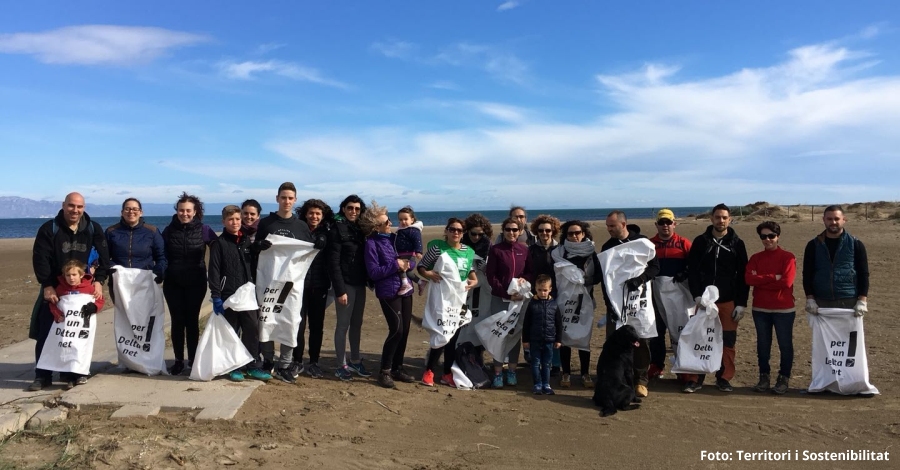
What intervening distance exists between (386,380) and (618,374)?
2.30 m

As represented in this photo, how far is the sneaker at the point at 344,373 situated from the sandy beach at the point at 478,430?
9 cm

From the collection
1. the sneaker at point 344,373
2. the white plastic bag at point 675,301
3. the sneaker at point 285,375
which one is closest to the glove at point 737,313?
the white plastic bag at point 675,301

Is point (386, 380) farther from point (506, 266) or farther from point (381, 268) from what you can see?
point (506, 266)

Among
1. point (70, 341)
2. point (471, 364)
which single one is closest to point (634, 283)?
point (471, 364)

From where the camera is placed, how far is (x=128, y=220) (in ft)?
19.8

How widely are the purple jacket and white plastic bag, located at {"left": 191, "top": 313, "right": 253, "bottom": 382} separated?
143 cm

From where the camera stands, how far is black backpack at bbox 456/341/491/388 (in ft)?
21.3

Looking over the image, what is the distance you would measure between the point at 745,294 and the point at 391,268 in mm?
3672

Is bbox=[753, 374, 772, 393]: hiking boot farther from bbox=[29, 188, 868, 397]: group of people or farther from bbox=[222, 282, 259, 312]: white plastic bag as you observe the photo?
bbox=[222, 282, 259, 312]: white plastic bag

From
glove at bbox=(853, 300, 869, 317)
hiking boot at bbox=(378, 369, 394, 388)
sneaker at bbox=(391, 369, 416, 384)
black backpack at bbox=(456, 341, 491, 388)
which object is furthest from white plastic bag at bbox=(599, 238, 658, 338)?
hiking boot at bbox=(378, 369, 394, 388)

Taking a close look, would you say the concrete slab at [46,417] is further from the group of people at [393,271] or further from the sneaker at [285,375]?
the sneaker at [285,375]

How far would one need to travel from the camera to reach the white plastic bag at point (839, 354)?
5.96m

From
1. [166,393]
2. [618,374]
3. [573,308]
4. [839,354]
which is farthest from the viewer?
[573,308]

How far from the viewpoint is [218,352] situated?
5.82 meters
